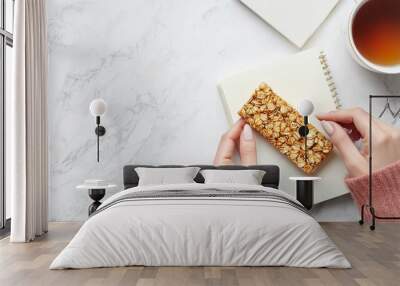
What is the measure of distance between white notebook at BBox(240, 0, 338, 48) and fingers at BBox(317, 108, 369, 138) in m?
0.83

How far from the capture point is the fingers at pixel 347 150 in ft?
20.9

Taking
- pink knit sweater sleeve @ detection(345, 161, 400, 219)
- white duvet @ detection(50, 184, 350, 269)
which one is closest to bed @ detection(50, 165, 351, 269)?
white duvet @ detection(50, 184, 350, 269)

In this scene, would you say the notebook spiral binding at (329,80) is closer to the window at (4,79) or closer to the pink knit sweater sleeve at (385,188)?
the pink knit sweater sleeve at (385,188)

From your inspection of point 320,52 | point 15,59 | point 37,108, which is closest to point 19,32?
point 15,59

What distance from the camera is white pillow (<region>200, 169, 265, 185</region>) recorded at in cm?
597

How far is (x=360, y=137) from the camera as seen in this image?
21.5ft

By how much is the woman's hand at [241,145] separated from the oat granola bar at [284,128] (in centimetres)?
11

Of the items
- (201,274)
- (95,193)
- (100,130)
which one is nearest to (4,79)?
(100,130)

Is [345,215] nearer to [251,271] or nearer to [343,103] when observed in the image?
[343,103]

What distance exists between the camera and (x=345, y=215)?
22.0ft

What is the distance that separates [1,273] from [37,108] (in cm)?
218

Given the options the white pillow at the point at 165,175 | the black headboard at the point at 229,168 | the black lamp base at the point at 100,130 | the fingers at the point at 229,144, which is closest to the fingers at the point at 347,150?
the black headboard at the point at 229,168

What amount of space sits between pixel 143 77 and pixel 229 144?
1.22 m

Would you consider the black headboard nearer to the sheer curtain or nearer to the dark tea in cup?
the sheer curtain
